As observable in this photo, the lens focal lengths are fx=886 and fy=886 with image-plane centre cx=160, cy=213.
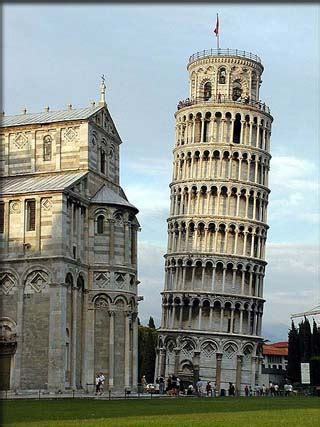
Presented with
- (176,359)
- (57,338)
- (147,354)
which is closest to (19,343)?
(57,338)

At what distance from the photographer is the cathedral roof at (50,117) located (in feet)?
202

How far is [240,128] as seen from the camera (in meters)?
Answer: 95.4

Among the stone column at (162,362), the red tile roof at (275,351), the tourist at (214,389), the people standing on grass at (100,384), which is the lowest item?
the red tile roof at (275,351)

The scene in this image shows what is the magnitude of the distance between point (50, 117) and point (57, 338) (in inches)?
688

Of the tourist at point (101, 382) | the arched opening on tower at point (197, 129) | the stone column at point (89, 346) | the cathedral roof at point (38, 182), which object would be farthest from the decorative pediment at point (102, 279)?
the arched opening on tower at point (197, 129)

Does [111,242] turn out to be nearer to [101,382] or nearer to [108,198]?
[108,198]

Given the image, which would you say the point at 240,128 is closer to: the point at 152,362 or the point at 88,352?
the point at 152,362

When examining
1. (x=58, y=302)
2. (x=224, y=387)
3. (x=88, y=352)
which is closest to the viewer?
(x=58, y=302)

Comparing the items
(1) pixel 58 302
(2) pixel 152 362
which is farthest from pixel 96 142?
(2) pixel 152 362

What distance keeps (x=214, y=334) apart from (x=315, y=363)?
11063 mm

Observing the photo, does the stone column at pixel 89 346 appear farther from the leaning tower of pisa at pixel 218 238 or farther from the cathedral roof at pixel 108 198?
the leaning tower of pisa at pixel 218 238

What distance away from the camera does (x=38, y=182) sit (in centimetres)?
5862

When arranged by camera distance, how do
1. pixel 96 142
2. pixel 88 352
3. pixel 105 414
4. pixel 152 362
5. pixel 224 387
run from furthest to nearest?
1. pixel 152 362
2. pixel 224 387
3. pixel 96 142
4. pixel 88 352
5. pixel 105 414

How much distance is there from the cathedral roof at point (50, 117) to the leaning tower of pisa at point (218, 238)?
3266cm
